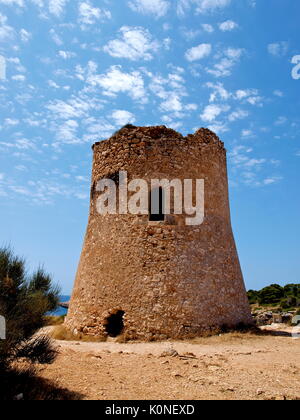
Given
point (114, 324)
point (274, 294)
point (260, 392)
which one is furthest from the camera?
point (274, 294)

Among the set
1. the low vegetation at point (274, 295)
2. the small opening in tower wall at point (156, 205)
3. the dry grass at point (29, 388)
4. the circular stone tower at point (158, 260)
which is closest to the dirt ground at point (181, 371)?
the dry grass at point (29, 388)

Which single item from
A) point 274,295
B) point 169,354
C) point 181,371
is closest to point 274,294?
point 274,295

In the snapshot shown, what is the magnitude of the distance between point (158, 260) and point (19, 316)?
225 inches

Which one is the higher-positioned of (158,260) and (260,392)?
(158,260)

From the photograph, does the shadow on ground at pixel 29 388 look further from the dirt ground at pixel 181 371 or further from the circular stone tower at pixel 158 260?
the circular stone tower at pixel 158 260

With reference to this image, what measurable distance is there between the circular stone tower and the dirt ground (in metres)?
1.03

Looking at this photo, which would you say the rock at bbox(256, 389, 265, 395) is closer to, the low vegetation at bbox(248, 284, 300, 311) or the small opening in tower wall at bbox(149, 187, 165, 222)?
the small opening in tower wall at bbox(149, 187, 165, 222)

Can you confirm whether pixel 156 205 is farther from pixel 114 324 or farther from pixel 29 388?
pixel 29 388

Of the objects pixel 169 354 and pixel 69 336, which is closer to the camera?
pixel 169 354

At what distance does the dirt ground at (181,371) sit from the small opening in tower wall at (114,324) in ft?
3.47

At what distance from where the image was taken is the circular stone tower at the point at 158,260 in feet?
30.9

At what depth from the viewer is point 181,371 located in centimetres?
577

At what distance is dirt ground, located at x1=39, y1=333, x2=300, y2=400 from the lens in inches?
181
